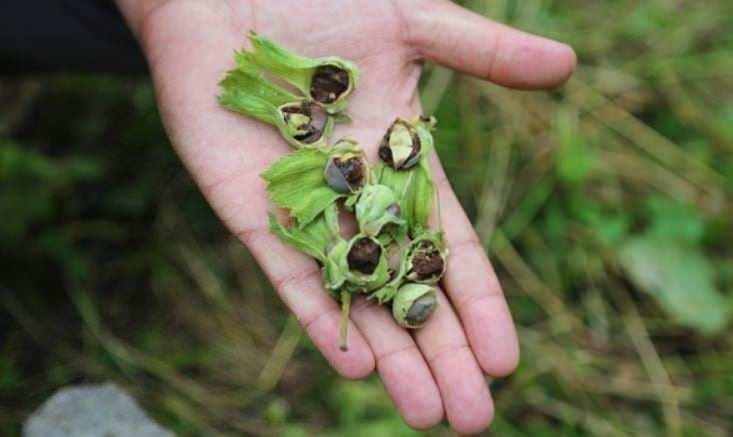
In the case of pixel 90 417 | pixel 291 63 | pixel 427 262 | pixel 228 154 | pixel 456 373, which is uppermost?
pixel 291 63

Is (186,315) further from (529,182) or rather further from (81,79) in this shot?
(529,182)

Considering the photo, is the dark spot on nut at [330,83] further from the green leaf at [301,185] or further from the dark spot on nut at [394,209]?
the dark spot on nut at [394,209]

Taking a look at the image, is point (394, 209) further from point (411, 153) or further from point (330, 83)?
point (330, 83)

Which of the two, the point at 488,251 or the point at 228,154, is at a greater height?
the point at 228,154

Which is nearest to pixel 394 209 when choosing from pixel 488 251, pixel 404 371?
pixel 404 371

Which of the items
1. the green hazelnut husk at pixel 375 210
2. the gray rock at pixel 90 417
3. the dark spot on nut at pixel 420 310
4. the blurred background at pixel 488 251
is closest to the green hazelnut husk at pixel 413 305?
the dark spot on nut at pixel 420 310

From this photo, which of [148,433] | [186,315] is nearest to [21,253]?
[186,315]

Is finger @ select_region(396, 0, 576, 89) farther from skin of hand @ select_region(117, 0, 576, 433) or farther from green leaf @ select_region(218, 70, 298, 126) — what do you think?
green leaf @ select_region(218, 70, 298, 126)
